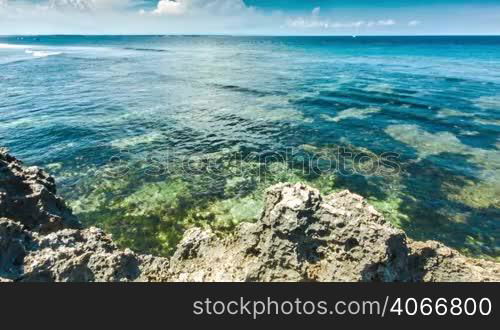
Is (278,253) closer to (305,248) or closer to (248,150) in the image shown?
(305,248)

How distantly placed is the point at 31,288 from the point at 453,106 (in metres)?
51.6

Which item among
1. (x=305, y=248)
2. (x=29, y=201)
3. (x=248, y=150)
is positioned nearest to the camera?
(x=305, y=248)

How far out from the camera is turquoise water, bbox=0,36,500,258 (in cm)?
1975

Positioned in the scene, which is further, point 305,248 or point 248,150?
point 248,150

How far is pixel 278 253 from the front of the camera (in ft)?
27.7

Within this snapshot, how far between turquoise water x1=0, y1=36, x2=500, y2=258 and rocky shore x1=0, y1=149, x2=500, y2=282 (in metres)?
8.17

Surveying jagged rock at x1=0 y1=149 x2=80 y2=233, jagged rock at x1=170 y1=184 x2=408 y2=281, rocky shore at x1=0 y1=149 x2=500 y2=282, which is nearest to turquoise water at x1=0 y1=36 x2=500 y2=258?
jagged rock at x1=0 y1=149 x2=80 y2=233

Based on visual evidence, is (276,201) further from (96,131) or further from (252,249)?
(96,131)

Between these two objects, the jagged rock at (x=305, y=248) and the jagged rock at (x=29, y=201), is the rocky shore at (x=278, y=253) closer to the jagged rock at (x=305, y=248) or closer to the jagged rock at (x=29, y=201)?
the jagged rock at (x=305, y=248)

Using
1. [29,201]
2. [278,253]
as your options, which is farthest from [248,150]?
[278,253]

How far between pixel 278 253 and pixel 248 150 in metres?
21.3

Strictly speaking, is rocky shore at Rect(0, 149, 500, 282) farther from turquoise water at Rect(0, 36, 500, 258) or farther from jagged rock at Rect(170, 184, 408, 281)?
turquoise water at Rect(0, 36, 500, 258)

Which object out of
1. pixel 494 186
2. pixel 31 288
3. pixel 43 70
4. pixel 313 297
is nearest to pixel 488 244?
pixel 494 186

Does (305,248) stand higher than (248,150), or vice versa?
(305,248)
